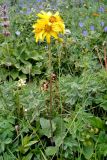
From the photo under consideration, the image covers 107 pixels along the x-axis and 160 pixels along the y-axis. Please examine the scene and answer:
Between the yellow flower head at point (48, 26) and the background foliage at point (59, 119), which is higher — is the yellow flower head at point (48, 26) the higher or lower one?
the higher one

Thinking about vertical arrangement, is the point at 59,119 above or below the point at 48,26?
below

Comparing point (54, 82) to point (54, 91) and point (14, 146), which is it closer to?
point (54, 91)

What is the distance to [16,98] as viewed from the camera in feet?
8.05

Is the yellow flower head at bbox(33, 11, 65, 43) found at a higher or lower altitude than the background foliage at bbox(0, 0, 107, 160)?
higher

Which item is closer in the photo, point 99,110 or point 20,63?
point 99,110

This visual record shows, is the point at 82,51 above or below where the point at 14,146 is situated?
above

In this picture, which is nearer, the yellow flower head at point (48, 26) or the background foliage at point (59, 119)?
the yellow flower head at point (48, 26)

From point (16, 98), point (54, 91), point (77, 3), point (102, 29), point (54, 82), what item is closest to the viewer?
point (16, 98)

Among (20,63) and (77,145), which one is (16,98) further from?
(20,63)

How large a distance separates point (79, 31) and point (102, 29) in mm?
243

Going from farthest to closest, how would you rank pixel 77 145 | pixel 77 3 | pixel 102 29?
pixel 77 3 → pixel 102 29 → pixel 77 145

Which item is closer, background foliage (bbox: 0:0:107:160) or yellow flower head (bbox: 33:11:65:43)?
yellow flower head (bbox: 33:11:65:43)

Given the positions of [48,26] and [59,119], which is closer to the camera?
[48,26]

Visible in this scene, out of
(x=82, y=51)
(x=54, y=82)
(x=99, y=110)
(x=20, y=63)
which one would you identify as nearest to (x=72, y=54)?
(x=82, y=51)
